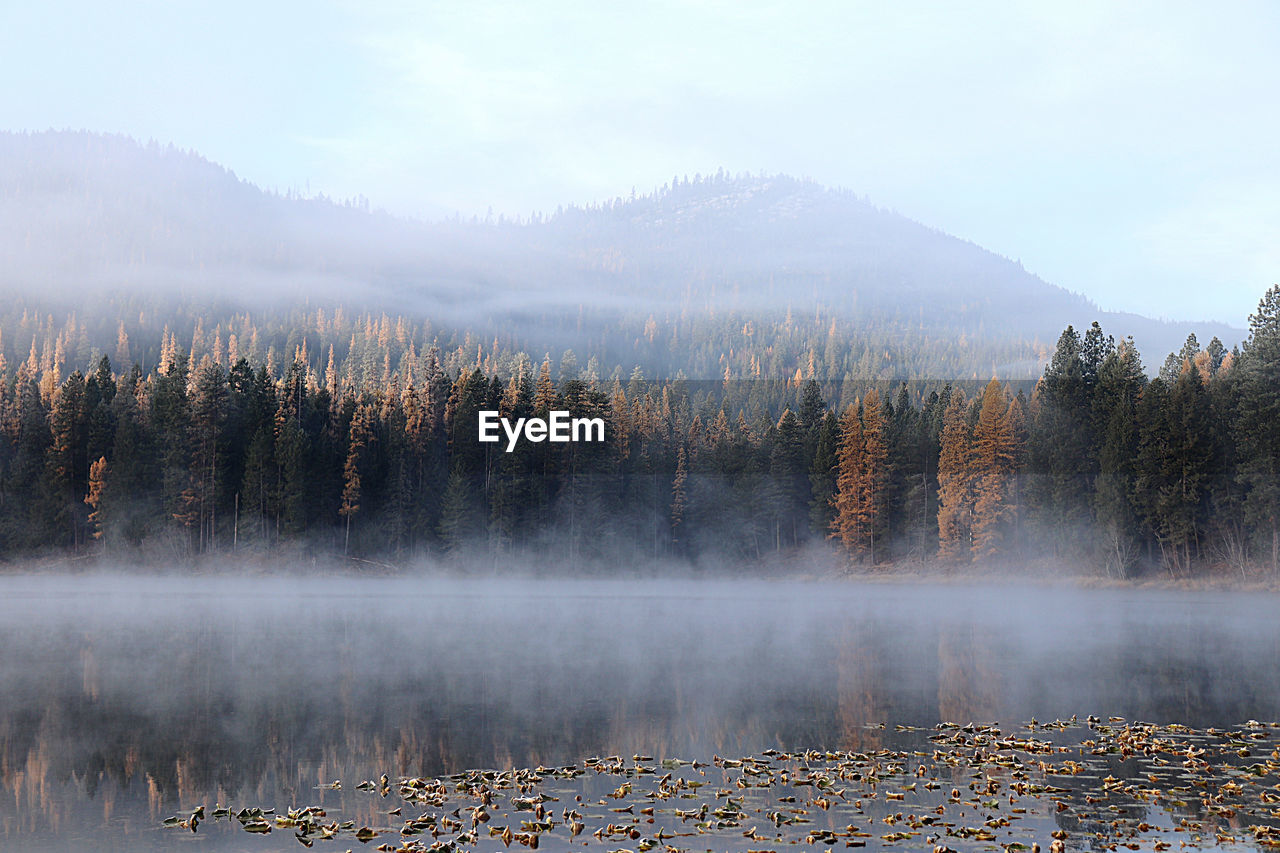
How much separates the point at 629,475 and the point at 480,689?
2781 inches

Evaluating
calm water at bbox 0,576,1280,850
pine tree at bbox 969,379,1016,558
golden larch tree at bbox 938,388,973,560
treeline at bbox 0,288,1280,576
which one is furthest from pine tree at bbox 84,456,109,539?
pine tree at bbox 969,379,1016,558

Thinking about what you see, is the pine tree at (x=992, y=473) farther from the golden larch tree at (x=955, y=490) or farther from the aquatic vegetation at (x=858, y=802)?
the aquatic vegetation at (x=858, y=802)

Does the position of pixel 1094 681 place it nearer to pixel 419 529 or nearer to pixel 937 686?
pixel 937 686

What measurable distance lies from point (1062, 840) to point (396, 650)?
2429 centimetres

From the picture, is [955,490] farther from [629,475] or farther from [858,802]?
[858,802]

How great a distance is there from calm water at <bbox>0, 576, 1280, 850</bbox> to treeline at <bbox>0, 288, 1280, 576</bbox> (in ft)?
69.6

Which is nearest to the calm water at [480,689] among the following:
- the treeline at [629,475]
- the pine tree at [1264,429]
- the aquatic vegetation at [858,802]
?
the aquatic vegetation at [858,802]

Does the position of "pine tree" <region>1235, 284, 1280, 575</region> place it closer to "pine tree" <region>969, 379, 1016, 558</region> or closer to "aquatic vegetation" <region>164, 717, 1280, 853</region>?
"pine tree" <region>969, 379, 1016, 558</region>

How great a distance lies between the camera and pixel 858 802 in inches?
561

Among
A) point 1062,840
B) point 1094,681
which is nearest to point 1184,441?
point 1094,681

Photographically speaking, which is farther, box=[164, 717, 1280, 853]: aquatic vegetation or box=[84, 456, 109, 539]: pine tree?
box=[84, 456, 109, 539]: pine tree

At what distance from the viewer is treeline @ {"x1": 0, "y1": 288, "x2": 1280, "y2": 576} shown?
228 ft
